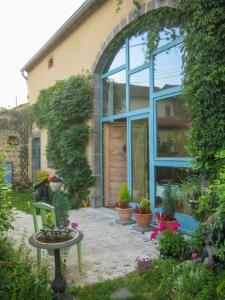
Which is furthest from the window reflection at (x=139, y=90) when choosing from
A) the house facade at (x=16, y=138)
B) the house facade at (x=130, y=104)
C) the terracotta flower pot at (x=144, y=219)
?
the house facade at (x=16, y=138)

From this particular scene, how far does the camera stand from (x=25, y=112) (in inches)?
503

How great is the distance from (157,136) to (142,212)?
57.5 inches

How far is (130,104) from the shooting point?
23.6 ft

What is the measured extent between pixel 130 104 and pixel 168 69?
1.47m

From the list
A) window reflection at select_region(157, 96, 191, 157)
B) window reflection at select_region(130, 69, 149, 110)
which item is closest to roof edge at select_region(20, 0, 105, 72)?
window reflection at select_region(130, 69, 149, 110)

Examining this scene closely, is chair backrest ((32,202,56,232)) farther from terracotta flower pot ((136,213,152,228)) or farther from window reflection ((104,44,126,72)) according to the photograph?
window reflection ((104,44,126,72))

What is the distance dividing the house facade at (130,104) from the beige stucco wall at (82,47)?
0.02 metres

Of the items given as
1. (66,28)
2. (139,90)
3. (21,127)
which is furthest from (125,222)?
(21,127)

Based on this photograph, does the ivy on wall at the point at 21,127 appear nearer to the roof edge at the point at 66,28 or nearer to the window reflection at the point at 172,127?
the roof edge at the point at 66,28

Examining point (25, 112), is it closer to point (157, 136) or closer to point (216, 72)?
point (157, 136)

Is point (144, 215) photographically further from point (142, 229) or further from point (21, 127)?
point (21, 127)

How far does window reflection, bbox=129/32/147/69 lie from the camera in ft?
21.7

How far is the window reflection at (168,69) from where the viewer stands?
5684mm

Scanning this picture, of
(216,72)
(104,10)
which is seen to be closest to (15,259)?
(216,72)
